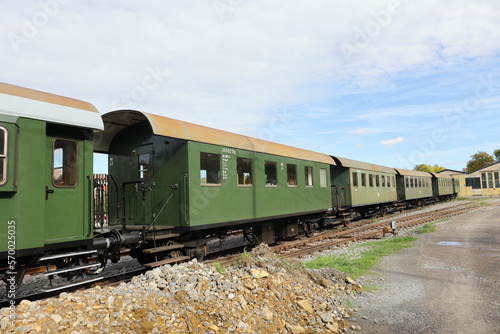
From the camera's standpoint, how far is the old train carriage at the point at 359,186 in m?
17.6

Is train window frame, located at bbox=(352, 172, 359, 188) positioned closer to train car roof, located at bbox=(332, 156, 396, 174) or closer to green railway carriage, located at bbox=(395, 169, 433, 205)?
train car roof, located at bbox=(332, 156, 396, 174)

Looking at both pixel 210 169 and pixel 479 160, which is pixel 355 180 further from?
pixel 479 160

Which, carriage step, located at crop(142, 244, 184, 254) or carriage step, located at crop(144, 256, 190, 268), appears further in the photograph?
carriage step, located at crop(142, 244, 184, 254)

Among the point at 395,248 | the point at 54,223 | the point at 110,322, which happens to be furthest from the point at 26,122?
the point at 395,248

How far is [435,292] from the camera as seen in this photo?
20.7ft

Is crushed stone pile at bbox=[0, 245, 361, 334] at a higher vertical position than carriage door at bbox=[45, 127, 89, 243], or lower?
lower

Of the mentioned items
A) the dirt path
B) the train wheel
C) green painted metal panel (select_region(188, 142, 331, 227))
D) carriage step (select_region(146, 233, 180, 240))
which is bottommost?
the dirt path

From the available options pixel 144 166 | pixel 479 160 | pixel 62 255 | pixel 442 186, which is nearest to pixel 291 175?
pixel 144 166

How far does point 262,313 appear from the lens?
Answer: 4965 millimetres

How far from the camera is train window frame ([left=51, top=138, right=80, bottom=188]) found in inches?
227

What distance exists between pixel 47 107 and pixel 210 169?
13.1 feet

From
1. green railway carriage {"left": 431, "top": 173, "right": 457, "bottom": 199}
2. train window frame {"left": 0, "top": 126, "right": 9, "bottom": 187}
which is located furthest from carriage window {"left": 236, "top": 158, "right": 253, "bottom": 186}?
green railway carriage {"left": 431, "top": 173, "right": 457, "bottom": 199}

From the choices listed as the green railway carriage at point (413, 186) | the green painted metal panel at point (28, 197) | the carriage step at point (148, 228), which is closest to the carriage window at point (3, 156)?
the green painted metal panel at point (28, 197)

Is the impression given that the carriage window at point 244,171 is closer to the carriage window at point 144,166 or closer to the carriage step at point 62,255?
the carriage window at point 144,166
